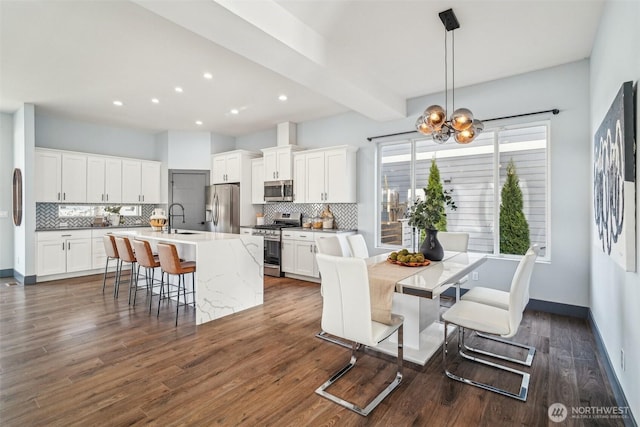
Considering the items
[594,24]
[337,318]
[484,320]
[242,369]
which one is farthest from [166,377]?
[594,24]

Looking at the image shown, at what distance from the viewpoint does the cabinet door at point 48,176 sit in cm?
575

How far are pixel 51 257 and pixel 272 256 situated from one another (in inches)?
153

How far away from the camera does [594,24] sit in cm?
314

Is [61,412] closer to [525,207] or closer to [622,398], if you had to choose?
[622,398]

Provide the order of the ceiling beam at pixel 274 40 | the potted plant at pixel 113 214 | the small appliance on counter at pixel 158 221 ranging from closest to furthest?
the ceiling beam at pixel 274 40
the small appliance on counter at pixel 158 221
the potted plant at pixel 113 214

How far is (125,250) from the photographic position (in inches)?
175

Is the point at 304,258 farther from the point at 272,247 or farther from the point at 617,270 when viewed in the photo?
the point at 617,270

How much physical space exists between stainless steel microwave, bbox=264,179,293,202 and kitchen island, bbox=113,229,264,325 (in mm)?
2036

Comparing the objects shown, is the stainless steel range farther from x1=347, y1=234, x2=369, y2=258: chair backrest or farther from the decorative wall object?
the decorative wall object

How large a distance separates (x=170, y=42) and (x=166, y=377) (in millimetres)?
3249

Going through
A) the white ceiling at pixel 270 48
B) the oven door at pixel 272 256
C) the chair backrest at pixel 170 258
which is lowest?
the oven door at pixel 272 256

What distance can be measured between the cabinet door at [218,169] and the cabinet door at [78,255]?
2711mm

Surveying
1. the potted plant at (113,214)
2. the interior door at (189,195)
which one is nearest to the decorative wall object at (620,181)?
the interior door at (189,195)

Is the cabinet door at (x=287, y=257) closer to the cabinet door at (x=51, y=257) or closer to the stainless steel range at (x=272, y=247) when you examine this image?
the stainless steel range at (x=272, y=247)
